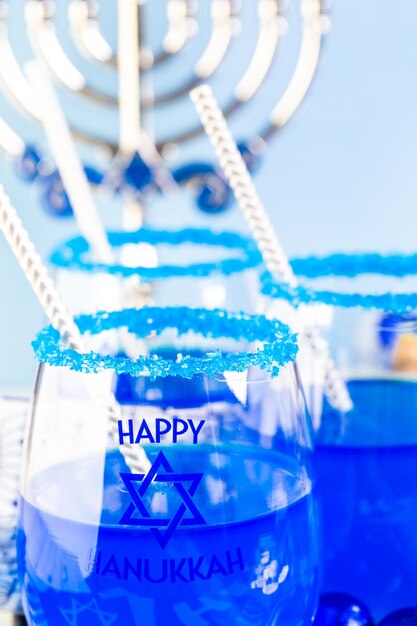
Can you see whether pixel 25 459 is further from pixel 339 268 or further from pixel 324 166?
pixel 324 166

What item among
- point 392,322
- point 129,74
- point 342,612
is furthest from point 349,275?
point 129,74

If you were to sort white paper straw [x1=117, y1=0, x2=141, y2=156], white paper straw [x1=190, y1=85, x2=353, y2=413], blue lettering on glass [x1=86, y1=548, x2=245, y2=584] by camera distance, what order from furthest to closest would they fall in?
white paper straw [x1=117, y1=0, x2=141, y2=156]
white paper straw [x1=190, y1=85, x2=353, y2=413]
blue lettering on glass [x1=86, y1=548, x2=245, y2=584]

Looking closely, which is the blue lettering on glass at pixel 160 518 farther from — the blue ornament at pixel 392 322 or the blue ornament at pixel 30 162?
the blue ornament at pixel 30 162

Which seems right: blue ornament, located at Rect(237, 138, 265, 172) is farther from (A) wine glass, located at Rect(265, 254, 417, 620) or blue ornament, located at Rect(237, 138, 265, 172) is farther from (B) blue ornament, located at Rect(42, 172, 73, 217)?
(A) wine glass, located at Rect(265, 254, 417, 620)

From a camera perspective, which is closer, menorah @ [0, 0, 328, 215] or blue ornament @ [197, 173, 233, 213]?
menorah @ [0, 0, 328, 215]

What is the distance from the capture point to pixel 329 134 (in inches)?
66.5

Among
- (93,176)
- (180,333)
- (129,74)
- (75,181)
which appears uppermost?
(129,74)

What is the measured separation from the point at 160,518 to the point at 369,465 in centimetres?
13

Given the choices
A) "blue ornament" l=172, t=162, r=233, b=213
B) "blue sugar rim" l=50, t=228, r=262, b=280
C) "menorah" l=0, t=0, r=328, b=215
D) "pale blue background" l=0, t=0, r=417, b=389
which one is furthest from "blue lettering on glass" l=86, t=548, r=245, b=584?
"pale blue background" l=0, t=0, r=417, b=389

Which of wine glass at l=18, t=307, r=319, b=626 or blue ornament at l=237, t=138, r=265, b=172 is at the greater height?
blue ornament at l=237, t=138, r=265, b=172

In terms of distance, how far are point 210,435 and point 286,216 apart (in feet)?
4.60

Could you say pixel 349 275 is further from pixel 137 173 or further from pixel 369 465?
pixel 137 173

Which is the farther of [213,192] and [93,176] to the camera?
[213,192]

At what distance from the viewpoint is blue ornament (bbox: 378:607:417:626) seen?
1.38ft
